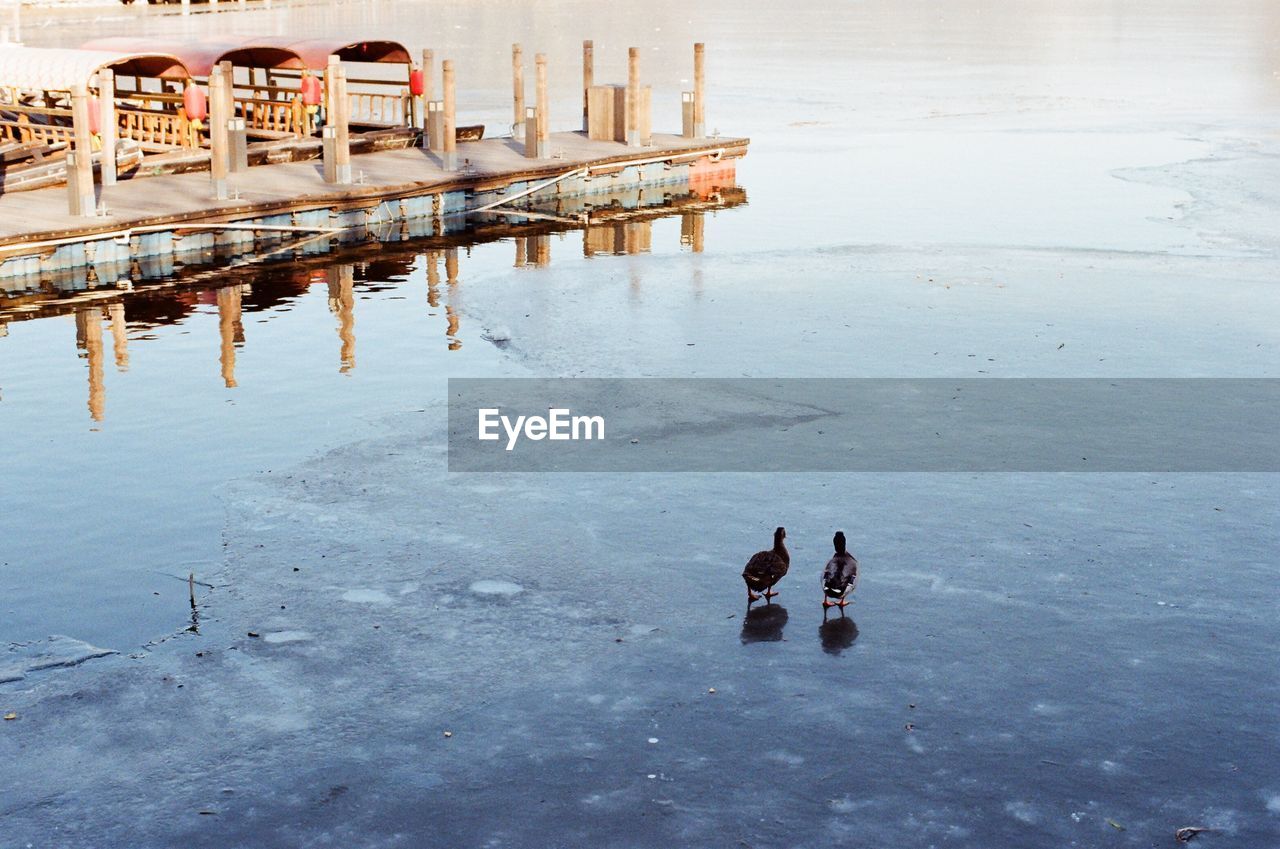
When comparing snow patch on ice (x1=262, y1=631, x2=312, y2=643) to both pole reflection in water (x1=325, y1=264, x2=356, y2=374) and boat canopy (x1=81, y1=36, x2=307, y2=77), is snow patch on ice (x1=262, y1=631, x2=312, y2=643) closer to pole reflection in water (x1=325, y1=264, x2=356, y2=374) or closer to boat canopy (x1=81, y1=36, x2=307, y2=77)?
pole reflection in water (x1=325, y1=264, x2=356, y2=374)

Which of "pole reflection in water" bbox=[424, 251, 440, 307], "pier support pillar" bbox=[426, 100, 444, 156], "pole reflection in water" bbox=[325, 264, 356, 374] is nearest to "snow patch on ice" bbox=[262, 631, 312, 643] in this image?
"pole reflection in water" bbox=[325, 264, 356, 374]

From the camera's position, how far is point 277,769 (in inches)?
420

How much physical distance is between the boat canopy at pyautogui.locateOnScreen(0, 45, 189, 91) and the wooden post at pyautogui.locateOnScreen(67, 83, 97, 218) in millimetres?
6197

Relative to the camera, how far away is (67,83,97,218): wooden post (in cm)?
2831

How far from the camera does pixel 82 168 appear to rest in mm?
29094

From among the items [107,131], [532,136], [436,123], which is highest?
[107,131]

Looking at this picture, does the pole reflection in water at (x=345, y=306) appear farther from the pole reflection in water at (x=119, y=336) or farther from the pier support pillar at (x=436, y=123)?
the pier support pillar at (x=436, y=123)

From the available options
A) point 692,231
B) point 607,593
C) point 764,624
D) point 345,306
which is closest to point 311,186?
point 345,306

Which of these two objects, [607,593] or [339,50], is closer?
[607,593]

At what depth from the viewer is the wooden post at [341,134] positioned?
3375 cm

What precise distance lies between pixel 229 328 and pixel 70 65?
49.8ft

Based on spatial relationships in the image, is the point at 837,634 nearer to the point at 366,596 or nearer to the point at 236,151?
the point at 366,596

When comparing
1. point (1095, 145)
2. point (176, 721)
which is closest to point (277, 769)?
point (176, 721)

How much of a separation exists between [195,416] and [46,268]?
10832 millimetres
